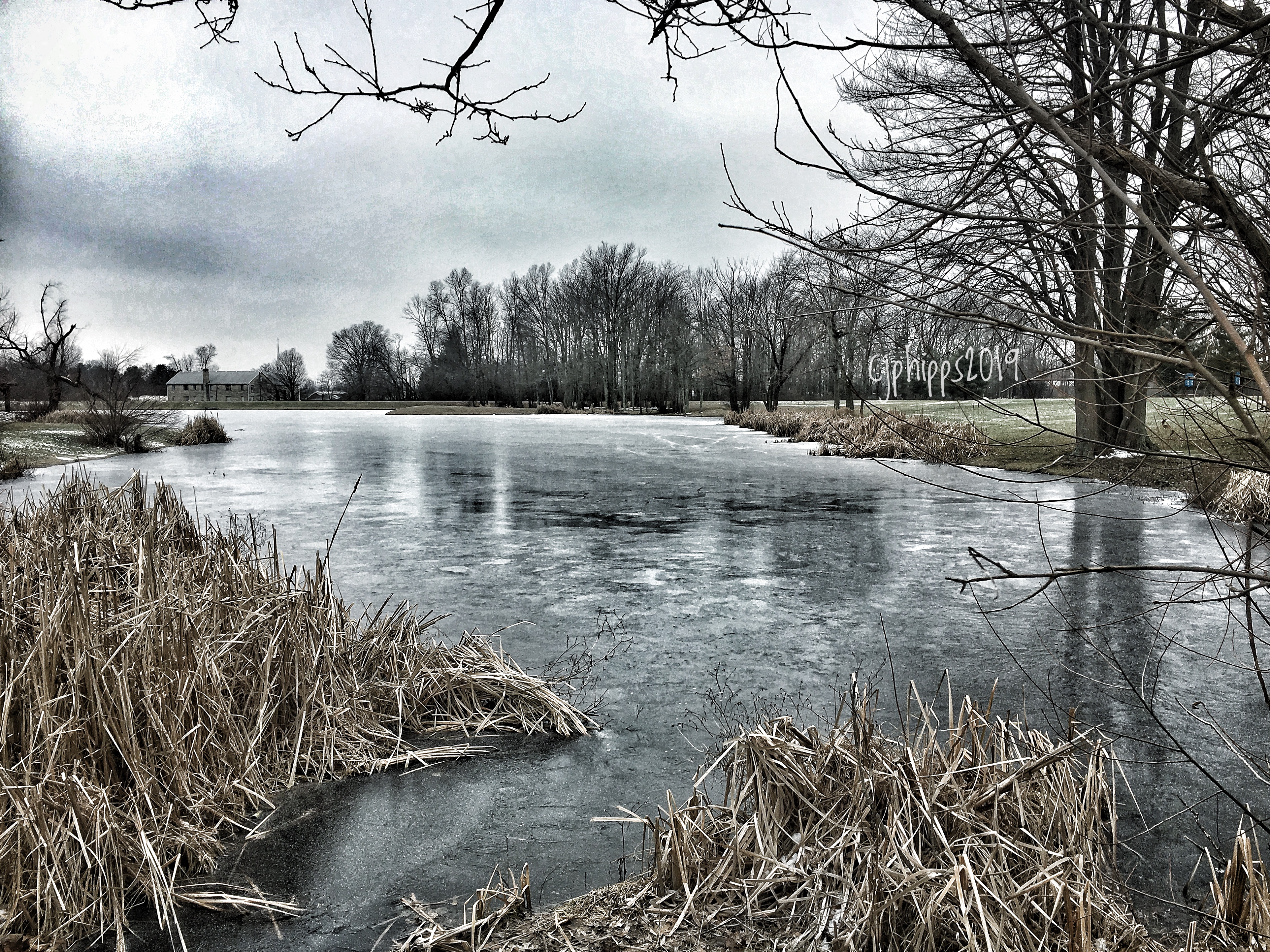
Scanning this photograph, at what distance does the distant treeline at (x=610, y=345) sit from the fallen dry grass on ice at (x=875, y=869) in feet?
82.5

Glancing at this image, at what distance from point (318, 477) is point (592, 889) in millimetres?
13363

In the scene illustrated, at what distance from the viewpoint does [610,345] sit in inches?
2500

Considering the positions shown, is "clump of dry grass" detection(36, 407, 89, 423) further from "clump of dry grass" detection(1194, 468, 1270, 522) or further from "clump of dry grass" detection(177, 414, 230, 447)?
"clump of dry grass" detection(1194, 468, 1270, 522)

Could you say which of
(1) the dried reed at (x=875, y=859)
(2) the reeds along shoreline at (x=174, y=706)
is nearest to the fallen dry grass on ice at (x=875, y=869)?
(1) the dried reed at (x=875, y=859)

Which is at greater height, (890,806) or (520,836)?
(890,806)

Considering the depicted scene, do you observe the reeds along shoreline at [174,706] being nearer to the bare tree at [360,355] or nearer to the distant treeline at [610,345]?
the distant treeline at [610,345]

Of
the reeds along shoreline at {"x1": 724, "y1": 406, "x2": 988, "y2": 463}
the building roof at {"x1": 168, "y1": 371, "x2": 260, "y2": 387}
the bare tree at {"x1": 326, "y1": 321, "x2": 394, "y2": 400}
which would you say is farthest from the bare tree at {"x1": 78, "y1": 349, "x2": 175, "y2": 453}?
the building roof at {"x1": 168, "y1": 371, "x2": 260, "y2": 387}

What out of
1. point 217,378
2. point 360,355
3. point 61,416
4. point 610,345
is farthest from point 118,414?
point 217,378

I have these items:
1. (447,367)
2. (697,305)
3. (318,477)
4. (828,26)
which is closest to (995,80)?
(828,26)

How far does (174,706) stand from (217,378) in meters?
111

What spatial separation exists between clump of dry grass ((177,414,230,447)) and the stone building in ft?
245

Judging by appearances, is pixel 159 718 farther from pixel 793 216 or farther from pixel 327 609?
pixel 793 216

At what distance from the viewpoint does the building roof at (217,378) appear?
100062mm

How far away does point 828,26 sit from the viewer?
9.52ft
